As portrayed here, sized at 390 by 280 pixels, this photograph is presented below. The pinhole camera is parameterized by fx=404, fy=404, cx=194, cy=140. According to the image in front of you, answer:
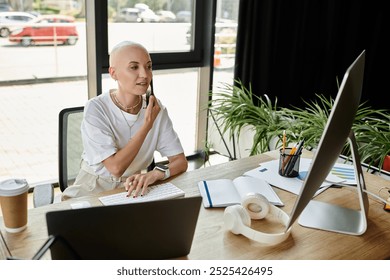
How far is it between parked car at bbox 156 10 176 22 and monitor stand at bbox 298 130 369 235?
2450 millimetres

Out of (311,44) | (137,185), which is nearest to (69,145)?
(137,185)

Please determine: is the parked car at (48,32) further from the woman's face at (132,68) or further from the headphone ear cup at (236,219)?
the headphone ear cup at (236,219)

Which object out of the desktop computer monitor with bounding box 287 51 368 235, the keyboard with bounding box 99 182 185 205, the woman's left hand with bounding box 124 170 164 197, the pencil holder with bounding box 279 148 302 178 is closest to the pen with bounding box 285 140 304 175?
the pencil holder with bounding box 279 148 302 178

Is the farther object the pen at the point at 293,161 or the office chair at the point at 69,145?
the office chair at the point at 69,145

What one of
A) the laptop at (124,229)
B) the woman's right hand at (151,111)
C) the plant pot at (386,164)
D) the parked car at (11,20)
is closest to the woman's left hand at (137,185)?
the woman's right hand at (151,111)

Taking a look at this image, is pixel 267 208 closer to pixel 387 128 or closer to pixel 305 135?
pixel 305 135

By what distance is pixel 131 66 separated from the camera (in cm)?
178

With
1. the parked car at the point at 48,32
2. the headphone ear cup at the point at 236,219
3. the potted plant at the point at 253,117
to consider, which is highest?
the parked car at the point at 48,32

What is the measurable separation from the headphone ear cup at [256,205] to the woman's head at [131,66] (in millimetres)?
767

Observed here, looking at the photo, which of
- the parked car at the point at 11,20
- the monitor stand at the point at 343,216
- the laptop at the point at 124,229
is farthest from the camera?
the parked car at the point at 11,20

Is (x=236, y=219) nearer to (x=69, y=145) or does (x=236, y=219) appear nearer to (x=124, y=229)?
(x=124, y=229)

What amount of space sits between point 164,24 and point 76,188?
209 centimetres

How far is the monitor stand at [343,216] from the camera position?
4.27 feet

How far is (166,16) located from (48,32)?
3.30ft
